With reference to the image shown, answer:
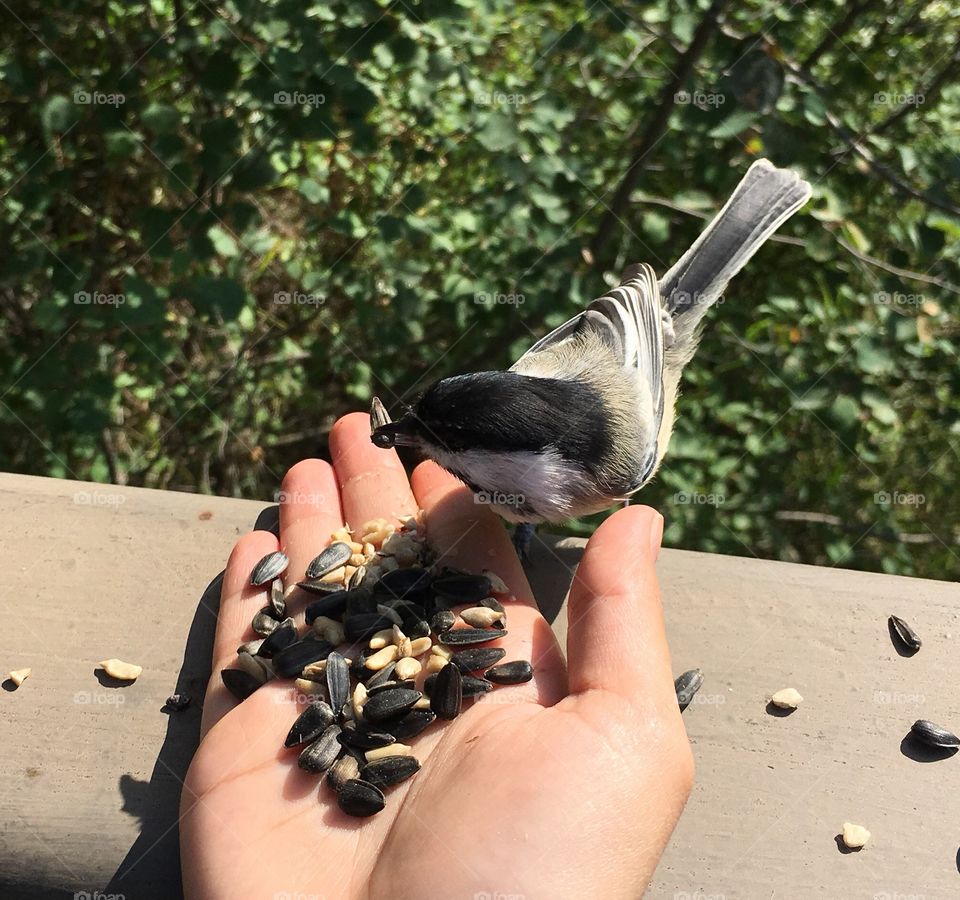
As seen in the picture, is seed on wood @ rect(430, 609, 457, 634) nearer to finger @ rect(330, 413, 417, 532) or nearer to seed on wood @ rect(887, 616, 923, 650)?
finger @ rect(330, 413, 417, 532)

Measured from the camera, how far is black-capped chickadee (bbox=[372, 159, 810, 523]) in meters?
1.69

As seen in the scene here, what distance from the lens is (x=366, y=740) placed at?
1.43 m

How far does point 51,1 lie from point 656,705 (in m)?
2.57

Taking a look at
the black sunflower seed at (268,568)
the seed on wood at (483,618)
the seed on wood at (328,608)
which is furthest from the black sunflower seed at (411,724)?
the black sunflower seed at (268,568)

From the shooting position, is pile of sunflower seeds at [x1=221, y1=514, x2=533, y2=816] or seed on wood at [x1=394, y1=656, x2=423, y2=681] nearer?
pile of sunflower seeds at [x1=221, y1=514, x2=533, y2=816]

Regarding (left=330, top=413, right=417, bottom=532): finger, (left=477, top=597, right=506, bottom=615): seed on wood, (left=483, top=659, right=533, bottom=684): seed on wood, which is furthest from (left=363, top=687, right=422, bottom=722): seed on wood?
(left=330, top=413, right=417, bottom=532): finger

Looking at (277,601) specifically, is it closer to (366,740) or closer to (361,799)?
(366,740)

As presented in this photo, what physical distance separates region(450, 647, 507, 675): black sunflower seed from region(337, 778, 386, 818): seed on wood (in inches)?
10.4

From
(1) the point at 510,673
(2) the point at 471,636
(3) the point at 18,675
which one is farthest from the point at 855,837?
(3) the point at 18,675

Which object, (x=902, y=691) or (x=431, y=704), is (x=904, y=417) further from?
(x=431, y=704)

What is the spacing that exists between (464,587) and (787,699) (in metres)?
0.64

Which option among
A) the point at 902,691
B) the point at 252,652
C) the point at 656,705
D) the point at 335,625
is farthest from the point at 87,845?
the point at 902,691

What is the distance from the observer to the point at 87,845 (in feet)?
4.32

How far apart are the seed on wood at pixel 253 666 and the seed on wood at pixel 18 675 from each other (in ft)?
1.23
